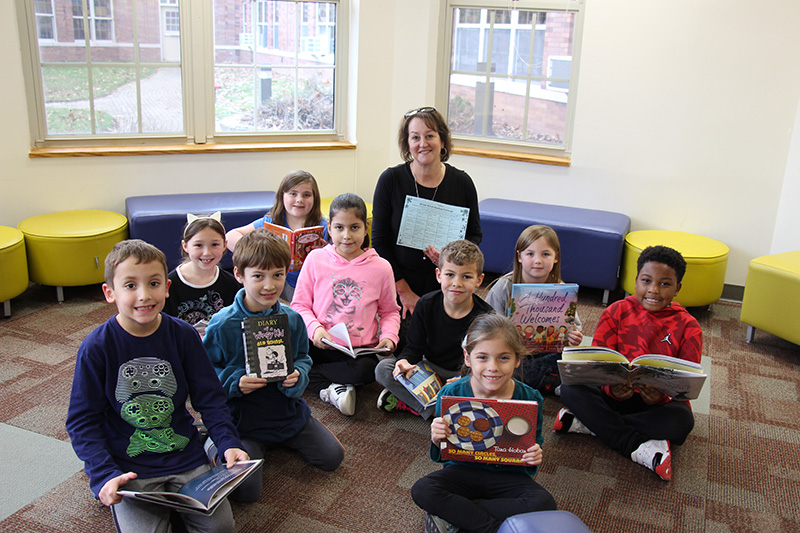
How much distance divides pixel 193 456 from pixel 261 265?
0.68 metres

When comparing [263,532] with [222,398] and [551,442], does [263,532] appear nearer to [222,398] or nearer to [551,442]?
[222,398]

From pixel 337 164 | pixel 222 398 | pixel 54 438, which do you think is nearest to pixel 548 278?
pixel 222 398

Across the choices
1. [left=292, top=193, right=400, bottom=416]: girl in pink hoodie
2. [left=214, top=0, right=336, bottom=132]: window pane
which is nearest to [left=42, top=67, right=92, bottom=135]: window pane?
[left=214, top=0, right=336, bottom=132]: window pane

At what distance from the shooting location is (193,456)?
85.9 inches

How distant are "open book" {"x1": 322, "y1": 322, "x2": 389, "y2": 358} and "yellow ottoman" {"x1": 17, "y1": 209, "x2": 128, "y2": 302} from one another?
1841mm

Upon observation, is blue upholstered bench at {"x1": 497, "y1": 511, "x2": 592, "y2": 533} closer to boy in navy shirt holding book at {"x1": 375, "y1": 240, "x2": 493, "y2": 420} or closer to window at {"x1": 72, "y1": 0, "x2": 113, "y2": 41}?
boy in navy shirt holding book at {"x1": 375, "y1": 240, "x2": 493, "y2": 420}

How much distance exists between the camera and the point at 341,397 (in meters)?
2.96

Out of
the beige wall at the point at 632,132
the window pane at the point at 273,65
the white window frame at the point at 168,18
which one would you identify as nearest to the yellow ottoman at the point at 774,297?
the beige wall at the point at 632,132

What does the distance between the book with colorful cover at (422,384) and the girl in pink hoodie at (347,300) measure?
0.23 metres

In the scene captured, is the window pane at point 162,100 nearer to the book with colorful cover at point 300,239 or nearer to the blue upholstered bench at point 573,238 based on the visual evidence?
the book with colorful cover at point 300,239

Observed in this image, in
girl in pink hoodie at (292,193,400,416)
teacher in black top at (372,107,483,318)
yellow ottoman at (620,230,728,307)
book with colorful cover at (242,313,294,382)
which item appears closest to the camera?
book with colorful cover at (242,313,294,382)

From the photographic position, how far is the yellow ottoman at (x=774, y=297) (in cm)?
371

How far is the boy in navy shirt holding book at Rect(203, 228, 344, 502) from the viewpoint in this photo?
2.44 metres

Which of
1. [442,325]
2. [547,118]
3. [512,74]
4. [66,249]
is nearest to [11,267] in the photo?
[66,249]
